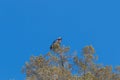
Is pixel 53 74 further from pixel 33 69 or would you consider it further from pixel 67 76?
pixel 33 69

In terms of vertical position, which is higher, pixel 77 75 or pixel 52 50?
pixel 52 50

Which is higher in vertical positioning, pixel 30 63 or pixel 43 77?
pixel 30 63

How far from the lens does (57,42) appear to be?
27250mm

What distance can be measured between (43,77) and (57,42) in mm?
2984

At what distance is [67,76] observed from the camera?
82.8ft

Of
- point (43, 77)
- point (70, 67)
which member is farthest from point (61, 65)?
point (43, 77)

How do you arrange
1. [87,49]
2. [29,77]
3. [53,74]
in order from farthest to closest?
[87,49], [29,77], [53,74]

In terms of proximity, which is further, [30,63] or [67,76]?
[30,63]

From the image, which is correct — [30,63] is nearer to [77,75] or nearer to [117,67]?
[77,75]

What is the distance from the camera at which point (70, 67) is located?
2781 centimetres

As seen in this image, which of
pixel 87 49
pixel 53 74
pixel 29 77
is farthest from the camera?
pixel 87 49

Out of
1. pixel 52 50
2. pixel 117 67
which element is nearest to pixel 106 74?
pixel 117 67

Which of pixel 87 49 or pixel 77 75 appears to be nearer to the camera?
pixel 77 75

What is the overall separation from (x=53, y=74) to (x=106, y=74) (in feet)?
16.8
